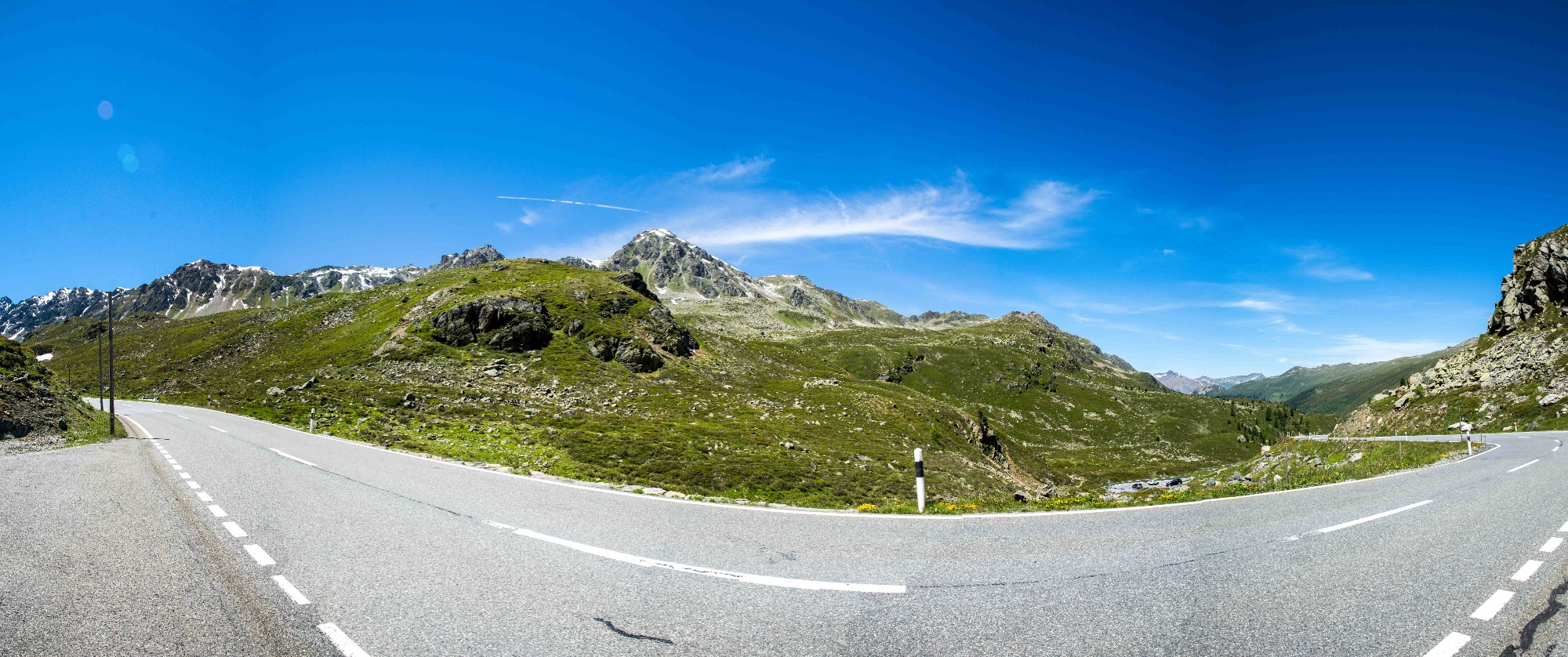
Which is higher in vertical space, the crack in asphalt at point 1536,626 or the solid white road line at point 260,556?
the solid white road line at point 260,556

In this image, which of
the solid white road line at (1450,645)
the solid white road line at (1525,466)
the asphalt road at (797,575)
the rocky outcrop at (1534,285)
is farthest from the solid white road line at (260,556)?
the rocky outcrop at (1534,285)

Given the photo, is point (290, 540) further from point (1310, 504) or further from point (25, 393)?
point (25, 393)

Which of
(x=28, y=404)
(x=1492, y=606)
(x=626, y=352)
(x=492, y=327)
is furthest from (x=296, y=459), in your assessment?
(x=626, y=352)

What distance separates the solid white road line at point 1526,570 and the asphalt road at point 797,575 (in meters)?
0.05

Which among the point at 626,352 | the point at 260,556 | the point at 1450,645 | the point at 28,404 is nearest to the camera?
the point at 1450,645

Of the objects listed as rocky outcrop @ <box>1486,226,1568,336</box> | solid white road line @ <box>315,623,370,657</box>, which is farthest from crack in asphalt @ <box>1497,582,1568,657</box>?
rocky outcrop @ <box>1486,226,1568,336</box>

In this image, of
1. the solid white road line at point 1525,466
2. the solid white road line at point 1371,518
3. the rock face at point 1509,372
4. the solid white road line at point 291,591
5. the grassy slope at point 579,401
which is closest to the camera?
the solid white road line at point 291,591

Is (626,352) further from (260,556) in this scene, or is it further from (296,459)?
(260,556)

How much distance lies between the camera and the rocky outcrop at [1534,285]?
261 ft

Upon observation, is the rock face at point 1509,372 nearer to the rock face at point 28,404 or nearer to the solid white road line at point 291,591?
the solid white road line at point 291,591

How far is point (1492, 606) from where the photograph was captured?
215 inches

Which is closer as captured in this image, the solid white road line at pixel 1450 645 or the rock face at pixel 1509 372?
the solid white road line at pixel 1450 645

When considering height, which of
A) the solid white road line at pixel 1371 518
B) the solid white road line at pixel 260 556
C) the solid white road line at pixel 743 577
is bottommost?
the solid white road line at pixel 1371 518

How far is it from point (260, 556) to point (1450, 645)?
12.6 meters
